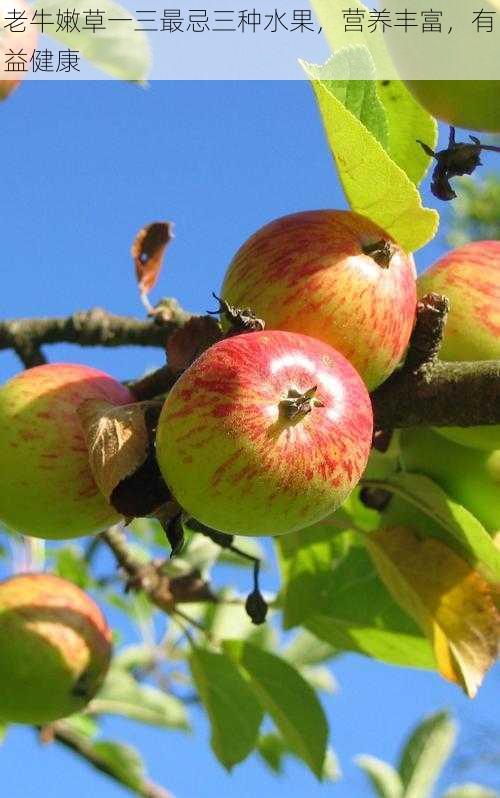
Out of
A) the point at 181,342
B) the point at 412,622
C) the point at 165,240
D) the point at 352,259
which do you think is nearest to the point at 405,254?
the point at 352,259

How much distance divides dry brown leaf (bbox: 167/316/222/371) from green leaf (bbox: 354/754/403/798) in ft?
5.98

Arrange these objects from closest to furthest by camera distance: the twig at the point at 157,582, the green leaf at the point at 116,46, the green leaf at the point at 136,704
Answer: the green leaf at the point at 116,46 → the twig at the point at 157,582 → the green leaf at the point at 136,704

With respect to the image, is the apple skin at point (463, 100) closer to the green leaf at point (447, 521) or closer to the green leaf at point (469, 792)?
the green leaf at point (447, 521)

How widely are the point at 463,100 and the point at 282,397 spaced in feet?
1.20

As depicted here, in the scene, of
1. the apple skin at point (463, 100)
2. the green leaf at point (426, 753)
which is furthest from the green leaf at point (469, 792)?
the apple skin at point (463, 100)

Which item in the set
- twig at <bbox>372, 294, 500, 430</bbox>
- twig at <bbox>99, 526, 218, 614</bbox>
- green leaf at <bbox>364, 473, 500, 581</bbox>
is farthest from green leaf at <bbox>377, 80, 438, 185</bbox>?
twig at <bbox>99, 526, 218, 614</bbox>

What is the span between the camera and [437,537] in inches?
55.0

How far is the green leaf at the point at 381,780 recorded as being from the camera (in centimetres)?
256

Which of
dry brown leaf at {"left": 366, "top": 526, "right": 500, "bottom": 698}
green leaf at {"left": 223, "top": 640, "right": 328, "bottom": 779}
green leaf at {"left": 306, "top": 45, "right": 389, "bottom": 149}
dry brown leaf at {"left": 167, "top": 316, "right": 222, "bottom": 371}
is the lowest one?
green leaf at {"left": 223, "top": 640, "right": 328, "bottom": 779}

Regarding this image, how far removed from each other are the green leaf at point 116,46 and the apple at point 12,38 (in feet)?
0.16

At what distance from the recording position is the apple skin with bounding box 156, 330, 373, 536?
0.84 m

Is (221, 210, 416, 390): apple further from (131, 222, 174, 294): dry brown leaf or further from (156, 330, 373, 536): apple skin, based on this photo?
(131, 222, 174, 294): dry brown leaf

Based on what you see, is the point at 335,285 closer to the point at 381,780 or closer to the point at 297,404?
the point at 297,404

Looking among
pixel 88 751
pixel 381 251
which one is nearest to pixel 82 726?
pixel 88 751
